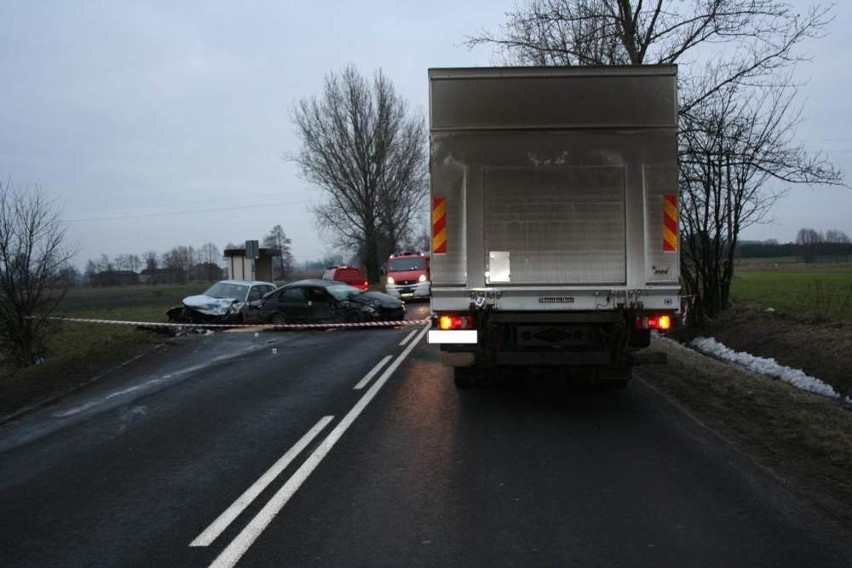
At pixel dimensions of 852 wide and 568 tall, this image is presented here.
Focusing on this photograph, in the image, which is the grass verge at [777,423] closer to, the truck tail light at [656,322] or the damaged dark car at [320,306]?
the truck tail light at [656,322]

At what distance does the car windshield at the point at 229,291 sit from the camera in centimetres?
2172

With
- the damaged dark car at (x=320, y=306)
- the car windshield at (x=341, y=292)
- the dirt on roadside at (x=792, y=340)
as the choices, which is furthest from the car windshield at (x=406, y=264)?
the dirt on roadside at (x=792, y=340)

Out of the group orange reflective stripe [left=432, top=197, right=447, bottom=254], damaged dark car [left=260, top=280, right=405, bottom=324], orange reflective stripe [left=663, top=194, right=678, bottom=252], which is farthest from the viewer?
damaged dark car [left=260, top=280, right=405, bottom=324]

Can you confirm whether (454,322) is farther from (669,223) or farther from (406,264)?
(406,264)

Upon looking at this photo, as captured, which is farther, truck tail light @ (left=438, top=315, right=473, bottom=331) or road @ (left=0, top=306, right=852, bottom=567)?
truck tail light @ (left=438, top=315, right=473, bottom=331)

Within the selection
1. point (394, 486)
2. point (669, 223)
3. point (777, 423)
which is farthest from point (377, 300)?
point (394, 486)

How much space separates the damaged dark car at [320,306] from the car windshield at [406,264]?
36.1ft

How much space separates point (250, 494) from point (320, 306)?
50.2ft

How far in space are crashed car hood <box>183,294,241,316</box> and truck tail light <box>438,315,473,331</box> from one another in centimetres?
1433

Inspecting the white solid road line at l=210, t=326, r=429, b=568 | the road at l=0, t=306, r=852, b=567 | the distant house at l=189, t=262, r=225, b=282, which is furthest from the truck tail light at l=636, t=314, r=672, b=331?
the distant house at l=189, t=262, r=225, b=282

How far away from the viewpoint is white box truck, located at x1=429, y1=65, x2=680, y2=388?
23.9ft

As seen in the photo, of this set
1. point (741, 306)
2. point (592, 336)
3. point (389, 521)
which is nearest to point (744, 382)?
point (592, 336)

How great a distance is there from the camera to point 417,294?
103 ft

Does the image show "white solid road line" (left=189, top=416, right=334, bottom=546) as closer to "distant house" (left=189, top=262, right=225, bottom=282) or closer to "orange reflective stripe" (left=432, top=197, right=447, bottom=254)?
"orange reflective stripe" (left=432, top=197, right=447, bottom=254)
